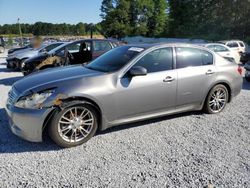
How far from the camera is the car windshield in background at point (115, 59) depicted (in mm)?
4482

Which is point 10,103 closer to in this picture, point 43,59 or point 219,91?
point 219,91

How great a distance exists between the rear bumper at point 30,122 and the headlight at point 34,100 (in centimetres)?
6

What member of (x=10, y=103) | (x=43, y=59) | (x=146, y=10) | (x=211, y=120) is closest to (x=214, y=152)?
(x=211, y=120)

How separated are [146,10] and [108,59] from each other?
5798cm

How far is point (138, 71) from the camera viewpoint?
4.25 meters

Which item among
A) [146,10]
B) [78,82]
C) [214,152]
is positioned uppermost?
[146,10]

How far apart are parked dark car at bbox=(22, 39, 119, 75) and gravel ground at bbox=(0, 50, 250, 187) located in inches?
163

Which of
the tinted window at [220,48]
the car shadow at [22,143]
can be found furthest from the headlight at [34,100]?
the tinted window at [220,48]

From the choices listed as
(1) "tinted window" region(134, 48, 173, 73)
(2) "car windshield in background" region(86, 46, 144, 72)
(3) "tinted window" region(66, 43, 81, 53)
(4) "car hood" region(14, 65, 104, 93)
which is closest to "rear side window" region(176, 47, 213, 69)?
(1) "tinted window" region(134, 48, 173, 73)

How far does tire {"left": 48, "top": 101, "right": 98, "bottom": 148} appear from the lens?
12.5 ft

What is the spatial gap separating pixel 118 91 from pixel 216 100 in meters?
2.33

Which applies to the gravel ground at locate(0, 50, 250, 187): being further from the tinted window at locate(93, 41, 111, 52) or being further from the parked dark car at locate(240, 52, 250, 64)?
the parked dark car at locate(240, 52, 250, 64)

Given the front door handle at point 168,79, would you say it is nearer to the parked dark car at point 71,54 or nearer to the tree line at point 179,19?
the parked dark car at point 71,54

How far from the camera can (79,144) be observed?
4.02m
